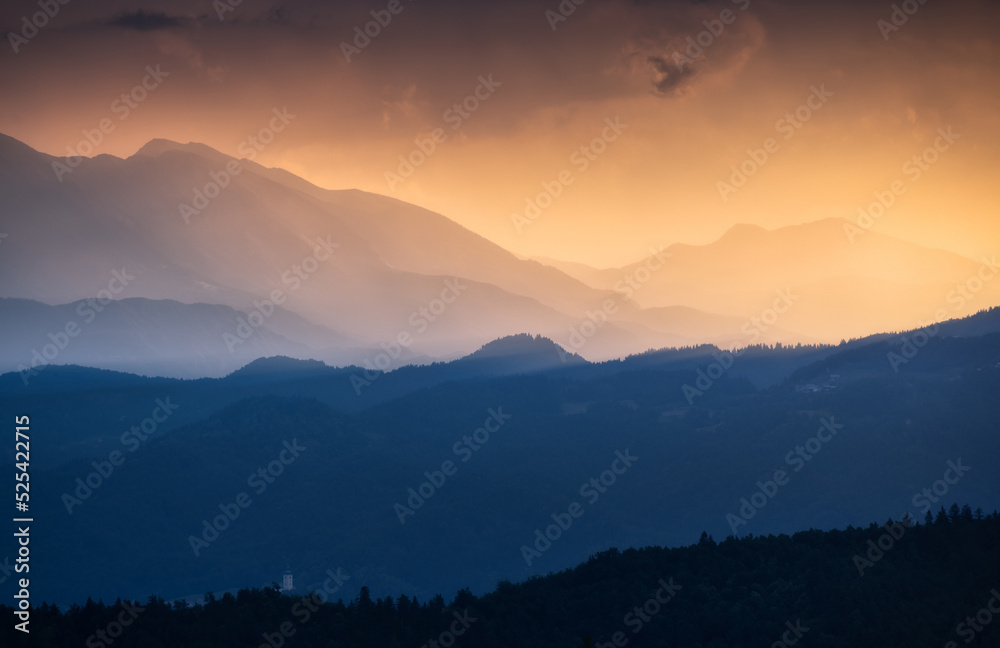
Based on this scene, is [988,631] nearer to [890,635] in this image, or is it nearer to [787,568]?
[890,635]

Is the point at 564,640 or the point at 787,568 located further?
the point at 787,568

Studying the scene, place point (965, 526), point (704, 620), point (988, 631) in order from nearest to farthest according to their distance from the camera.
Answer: point (988, 631), point (704, 620), point (965, 526)

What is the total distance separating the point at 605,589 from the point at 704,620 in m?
24.7

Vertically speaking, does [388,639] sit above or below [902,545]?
below

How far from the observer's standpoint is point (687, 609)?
5610 inches

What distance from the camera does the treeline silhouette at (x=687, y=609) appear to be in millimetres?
121312

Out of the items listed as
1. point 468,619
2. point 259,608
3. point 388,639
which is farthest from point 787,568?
point 259,608

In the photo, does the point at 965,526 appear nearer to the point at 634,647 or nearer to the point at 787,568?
the point at 787,568

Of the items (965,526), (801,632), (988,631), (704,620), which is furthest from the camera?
(965,526)

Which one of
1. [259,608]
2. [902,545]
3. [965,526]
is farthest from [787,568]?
[259,608]

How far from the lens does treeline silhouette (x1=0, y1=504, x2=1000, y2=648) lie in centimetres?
12131

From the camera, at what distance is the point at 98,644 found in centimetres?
11931

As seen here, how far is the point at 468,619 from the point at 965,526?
78491 mm

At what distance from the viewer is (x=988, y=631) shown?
372 feet
